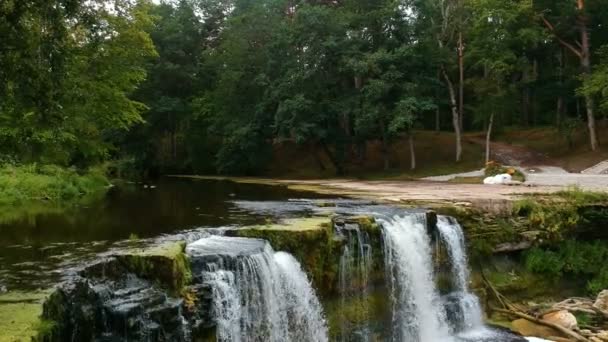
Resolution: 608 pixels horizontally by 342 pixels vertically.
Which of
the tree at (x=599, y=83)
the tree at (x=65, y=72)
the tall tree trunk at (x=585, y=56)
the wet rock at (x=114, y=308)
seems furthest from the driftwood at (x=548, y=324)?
the tall tree trunk at (x=585, y=56)

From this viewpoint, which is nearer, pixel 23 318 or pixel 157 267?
pixel 23 318

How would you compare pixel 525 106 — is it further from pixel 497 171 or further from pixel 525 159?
pixel 497 171

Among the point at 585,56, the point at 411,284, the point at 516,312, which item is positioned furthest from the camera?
the point at 585,56

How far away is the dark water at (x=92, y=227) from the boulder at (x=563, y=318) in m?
7.19

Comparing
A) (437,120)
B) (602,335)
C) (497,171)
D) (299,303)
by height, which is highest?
(437,120)

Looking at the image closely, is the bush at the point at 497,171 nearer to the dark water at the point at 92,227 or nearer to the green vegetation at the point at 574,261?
the dark water at the point at 92,227

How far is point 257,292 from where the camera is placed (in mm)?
10336

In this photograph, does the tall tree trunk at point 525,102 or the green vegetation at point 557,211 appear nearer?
the green vegetation at point 557,211

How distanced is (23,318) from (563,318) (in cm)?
1145

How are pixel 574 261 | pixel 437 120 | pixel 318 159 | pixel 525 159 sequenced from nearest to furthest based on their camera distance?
pixel 574 261, pixel 525 159, pixel 318 159, pixel 437 120

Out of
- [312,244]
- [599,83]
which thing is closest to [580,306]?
[312,244]

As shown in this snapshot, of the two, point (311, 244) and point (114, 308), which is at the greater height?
point (311, 244)

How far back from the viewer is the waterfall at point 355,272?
1226 cm

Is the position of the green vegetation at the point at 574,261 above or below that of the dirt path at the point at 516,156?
below
